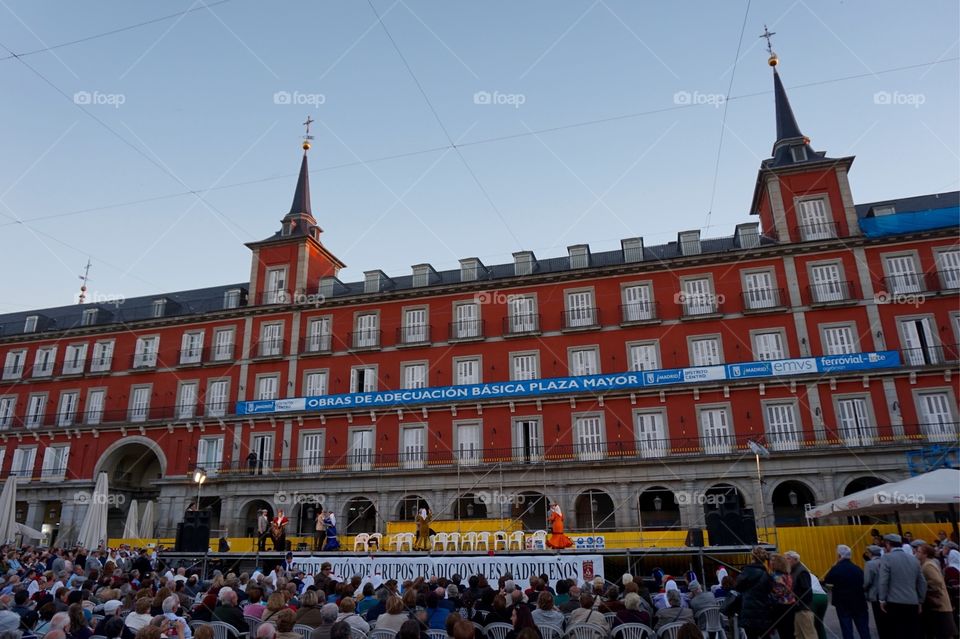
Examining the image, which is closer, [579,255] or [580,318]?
[580,318]

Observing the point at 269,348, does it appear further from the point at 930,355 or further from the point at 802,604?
the point at 802,604

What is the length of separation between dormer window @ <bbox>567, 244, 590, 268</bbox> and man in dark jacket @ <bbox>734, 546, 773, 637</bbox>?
2405 centimetres

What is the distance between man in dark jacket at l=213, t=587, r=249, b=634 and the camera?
823 centimetres

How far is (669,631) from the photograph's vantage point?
7.87 metres

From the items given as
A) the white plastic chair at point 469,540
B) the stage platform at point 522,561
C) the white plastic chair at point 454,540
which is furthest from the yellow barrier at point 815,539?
the white plastic chair at point 454,540

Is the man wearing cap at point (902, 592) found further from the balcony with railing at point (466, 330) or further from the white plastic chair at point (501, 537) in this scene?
the balcony with railing at point (466, 330)

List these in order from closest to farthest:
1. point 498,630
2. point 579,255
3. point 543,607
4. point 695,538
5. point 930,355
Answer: point 498,630 → point 543,607 → point 695,538 → point 930,355 → point 579,255

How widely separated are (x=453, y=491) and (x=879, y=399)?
1734 centimetres

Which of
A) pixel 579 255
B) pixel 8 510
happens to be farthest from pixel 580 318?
pixel 8 510

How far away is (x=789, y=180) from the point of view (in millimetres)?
28969

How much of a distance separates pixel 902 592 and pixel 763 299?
67.8 feet

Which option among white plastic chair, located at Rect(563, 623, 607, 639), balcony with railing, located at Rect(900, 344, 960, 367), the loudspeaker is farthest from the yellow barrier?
white plastic chair, located at Rect(563, 623, 607, 639)

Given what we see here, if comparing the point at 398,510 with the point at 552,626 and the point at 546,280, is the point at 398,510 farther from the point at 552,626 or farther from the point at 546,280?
the point at 552,626

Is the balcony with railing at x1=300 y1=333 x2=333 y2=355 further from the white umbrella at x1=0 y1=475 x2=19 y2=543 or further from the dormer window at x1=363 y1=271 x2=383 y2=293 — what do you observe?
the white umbrella at x1=0 y1=475 x2=19 y2=543
